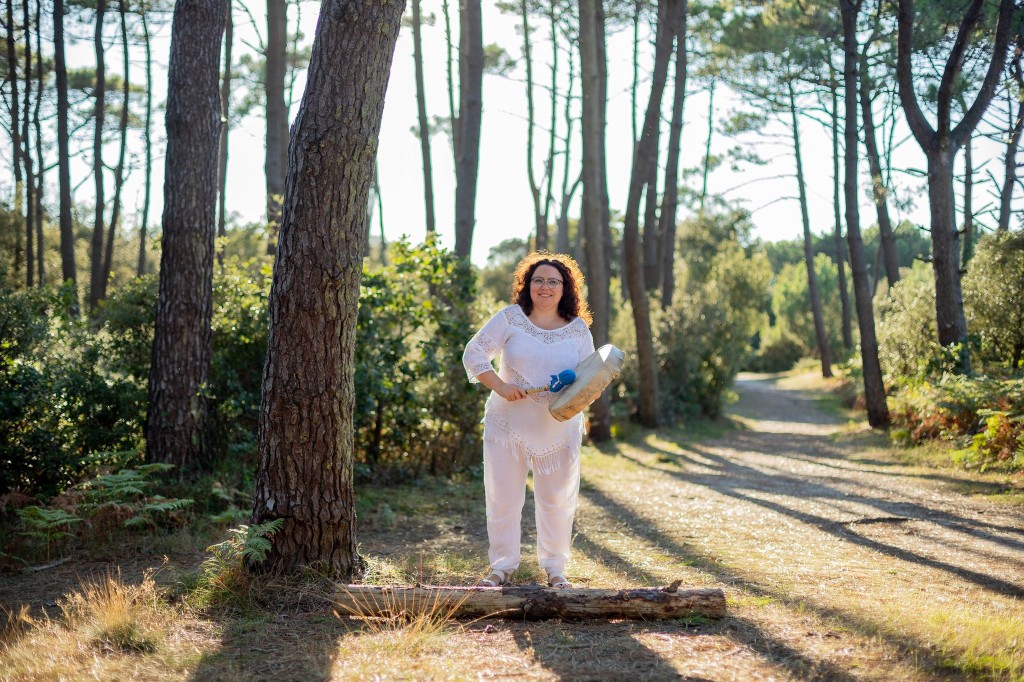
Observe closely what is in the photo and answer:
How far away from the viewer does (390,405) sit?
8984 mm

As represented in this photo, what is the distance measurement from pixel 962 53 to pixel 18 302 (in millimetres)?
12073

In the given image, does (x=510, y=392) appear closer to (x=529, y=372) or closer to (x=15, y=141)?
(x=529, y=372)

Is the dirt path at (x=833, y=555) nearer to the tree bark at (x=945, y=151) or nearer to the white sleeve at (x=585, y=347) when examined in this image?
the white sleeve at (x=585, y=347)

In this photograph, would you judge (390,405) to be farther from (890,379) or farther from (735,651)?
(890,379)

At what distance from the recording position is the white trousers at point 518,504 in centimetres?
479

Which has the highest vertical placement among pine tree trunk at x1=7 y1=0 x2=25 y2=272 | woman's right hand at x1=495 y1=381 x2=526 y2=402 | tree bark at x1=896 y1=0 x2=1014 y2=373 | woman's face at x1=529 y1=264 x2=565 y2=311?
pine tree trunk at x1=7 y1=0 x2=25 y2=272

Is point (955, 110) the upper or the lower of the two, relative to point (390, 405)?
upper

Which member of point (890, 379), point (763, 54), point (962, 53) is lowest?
point (890, 379)

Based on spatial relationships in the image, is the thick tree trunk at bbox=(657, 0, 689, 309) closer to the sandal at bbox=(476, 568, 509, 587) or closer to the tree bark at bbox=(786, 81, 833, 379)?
the tree bark at bbox=(786, 81, 833, 379)

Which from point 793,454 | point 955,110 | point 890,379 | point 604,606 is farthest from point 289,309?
point 955,110

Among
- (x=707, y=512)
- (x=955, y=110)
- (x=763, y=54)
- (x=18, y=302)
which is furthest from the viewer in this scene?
(x=763, y=54)

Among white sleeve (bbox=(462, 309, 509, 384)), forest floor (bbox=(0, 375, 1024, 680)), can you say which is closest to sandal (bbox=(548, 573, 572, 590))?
forest floor (bbox=(0, 375, 1024, 680))

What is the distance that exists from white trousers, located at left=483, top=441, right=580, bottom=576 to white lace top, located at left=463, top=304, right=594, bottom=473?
0.06m

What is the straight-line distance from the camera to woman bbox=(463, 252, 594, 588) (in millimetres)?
4777
